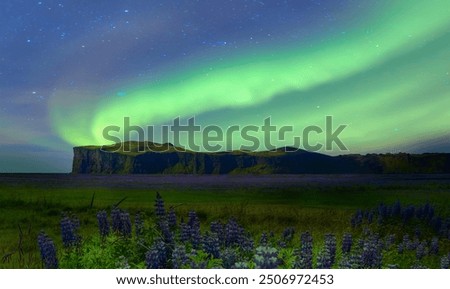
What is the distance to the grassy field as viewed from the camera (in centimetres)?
829

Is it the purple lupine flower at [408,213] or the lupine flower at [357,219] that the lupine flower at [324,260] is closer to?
the lupine flower at [357,219]

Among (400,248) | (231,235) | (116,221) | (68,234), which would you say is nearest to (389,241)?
(400,248)

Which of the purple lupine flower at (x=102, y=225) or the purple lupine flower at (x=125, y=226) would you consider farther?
the purple lupine flower at (x=102, y=225)

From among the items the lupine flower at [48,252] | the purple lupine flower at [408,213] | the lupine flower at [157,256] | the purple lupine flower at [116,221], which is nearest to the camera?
the lupine flower at [157,256]

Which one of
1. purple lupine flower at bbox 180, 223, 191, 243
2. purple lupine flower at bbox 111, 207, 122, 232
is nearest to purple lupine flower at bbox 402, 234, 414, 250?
purple lupine flower at bbox 180, 223, 191, 243

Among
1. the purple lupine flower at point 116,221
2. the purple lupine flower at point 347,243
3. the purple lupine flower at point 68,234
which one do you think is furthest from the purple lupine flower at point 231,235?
the purple lupine flower at point 68,234

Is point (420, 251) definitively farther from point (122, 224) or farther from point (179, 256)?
point (122, 224)

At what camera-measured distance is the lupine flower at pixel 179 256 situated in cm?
629

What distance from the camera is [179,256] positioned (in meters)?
6.28

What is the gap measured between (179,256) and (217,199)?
2.23 metres

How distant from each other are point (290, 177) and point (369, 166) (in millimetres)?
1088

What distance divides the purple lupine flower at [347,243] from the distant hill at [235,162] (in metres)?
0.95

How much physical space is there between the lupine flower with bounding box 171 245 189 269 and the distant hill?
6.90 feet
